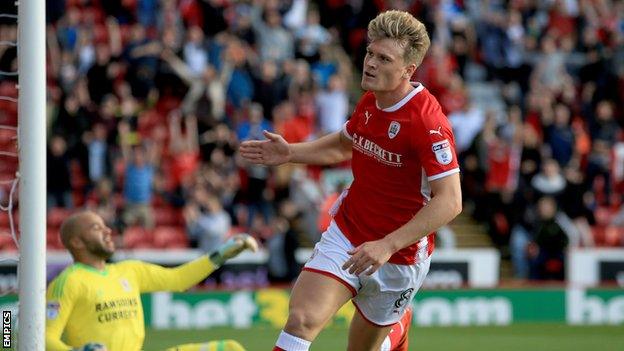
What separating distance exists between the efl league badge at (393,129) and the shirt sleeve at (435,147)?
12cm

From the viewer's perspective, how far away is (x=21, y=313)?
738cm

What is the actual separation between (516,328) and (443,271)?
1.90 meters

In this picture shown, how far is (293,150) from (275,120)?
11479 mm

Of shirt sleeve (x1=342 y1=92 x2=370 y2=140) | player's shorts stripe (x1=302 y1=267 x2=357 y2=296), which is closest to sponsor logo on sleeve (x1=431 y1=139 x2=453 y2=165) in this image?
shirt sleeve (x1=342 y1=92 x2=370 y2=140)

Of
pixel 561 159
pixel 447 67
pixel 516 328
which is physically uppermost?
pixel 447 67

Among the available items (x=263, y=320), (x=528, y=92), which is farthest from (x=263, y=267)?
(x=528, y=92)

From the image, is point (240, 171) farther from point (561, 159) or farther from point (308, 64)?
point (561, 159)

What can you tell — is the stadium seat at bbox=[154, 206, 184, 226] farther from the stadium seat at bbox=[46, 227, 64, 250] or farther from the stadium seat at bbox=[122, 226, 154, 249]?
the stadium seat at bbox=[46, 227, 64, 250]

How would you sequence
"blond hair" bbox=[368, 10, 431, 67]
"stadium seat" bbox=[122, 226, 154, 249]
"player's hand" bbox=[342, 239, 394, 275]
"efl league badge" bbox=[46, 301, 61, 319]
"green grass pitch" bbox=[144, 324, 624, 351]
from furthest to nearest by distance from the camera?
1. "stadium seat" bbox=[122, 226, 154, 249]
2. "green grass pitch" bbox=[144, 324, 624, 351]
3. "efl league badge" bbox=[46, 301, 61, 319]
4. "blond hair" bbox=[368, 10, 431, 67]
5. "player's hand" bbox=[342, 239, 394, 275]

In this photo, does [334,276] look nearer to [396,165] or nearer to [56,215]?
[396,165]

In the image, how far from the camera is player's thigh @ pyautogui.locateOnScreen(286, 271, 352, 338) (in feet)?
23.6

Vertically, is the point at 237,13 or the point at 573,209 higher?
the point at 237,13

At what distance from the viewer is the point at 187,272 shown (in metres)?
8.52

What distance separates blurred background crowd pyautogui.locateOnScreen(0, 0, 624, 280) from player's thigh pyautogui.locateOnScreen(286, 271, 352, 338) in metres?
10.2
